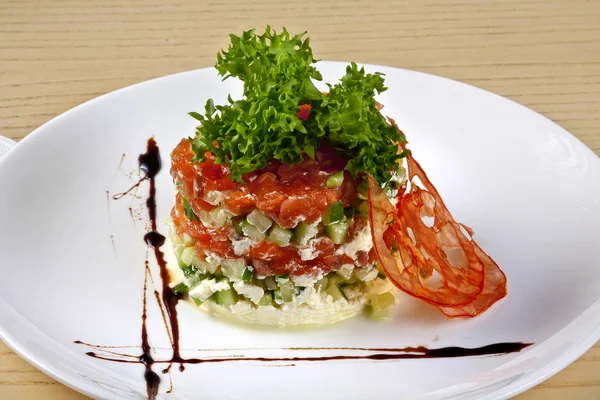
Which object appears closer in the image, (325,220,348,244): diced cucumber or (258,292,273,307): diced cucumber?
(325,220,348,244): diced cucumber

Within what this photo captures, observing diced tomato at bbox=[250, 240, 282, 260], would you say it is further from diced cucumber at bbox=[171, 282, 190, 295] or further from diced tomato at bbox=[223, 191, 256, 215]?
diced cucumber at bbox=[171, 282, 190, 295]

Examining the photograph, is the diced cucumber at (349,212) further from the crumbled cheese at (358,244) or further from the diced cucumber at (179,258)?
the diced cucumber at (179,258)

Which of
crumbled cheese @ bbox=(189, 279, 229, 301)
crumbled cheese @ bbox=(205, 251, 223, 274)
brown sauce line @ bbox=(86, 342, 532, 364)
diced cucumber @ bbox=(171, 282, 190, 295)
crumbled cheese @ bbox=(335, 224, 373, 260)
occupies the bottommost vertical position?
brown sauce line @ bbox=(86, 342, 532, 364)

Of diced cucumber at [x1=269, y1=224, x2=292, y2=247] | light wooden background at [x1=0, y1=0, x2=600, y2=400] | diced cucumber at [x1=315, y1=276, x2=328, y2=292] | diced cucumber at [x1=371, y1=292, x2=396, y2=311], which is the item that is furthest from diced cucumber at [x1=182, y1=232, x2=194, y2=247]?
light wooden background at [x1=0, y1=0, x2=600, y2=400]

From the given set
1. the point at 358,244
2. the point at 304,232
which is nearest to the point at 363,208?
the point at 358,244

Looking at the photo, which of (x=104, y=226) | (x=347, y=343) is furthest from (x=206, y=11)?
(x=347, y=343)

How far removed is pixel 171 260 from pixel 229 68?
1.08 m

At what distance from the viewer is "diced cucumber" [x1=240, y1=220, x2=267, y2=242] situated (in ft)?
9.80

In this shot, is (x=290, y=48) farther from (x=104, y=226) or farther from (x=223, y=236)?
(x=104, y=226)

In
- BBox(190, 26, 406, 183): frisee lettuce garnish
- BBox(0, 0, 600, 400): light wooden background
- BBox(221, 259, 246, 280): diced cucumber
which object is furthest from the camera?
BBox(0, 0, 600, 400): light wooden background

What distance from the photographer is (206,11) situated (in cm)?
584

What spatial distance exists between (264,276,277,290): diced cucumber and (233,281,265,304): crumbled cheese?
34mm

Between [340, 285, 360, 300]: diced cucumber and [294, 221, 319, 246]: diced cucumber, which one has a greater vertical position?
[294, 221, 319, 246]: diced cucumber

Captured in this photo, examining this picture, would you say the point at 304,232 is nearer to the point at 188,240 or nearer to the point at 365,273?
the point at 365,273
